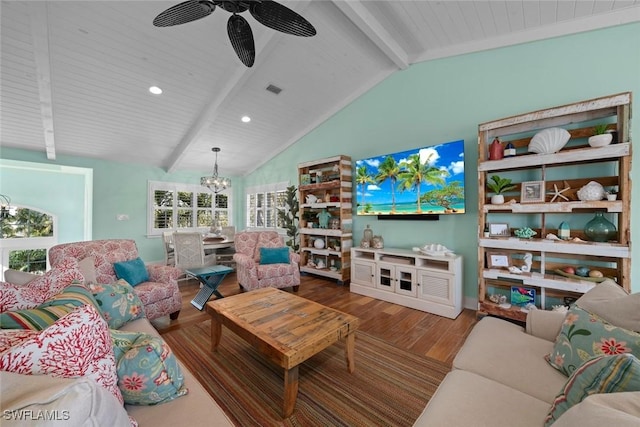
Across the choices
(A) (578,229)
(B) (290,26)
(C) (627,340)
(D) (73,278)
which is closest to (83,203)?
(D) (73,278)

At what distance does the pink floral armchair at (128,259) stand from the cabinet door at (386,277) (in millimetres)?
2629

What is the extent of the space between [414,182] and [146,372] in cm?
347

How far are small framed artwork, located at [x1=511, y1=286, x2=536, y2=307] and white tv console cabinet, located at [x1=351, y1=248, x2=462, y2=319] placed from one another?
1.74 ft

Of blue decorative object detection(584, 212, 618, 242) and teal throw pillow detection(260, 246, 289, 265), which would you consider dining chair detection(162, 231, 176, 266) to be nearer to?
teal throw pillow detection(260, 246, 289, 265)

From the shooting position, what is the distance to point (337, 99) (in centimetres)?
457

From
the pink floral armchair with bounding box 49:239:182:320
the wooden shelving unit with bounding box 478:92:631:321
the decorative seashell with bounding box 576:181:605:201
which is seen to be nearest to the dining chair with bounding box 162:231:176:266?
the pink floral armchair with bounding box 49:239:182:320

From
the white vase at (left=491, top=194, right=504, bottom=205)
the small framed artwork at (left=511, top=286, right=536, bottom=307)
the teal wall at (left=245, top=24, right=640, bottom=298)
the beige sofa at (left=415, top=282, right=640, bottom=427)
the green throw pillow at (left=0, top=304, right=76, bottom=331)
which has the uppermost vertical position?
the teal wall at (left=245, top=24, right=640, bottom=298)

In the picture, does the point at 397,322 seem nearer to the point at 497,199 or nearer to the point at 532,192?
the point at 497,199

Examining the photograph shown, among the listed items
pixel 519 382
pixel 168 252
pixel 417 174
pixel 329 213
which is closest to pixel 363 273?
pixel 329 213

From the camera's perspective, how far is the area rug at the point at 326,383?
156 centimetres

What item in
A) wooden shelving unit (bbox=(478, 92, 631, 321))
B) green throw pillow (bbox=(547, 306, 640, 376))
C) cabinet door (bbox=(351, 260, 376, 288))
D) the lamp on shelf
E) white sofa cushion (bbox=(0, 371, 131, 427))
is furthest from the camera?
the lamp on shelf

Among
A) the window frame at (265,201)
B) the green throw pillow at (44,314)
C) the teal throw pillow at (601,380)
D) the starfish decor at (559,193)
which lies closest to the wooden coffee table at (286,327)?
the green throw pillow at (44,314)

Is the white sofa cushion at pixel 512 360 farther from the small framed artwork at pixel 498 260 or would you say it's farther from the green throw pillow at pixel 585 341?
the small framed artwork at pixel 498 260

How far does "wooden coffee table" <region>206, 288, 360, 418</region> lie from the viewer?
1563 mm
